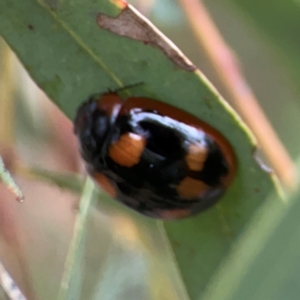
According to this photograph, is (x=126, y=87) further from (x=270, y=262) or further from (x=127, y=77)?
(x=270, y=262)

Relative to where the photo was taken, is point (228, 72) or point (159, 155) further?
point (228, 72)

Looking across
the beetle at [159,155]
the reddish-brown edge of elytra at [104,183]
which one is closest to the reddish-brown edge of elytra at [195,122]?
the beetle at [159,155]

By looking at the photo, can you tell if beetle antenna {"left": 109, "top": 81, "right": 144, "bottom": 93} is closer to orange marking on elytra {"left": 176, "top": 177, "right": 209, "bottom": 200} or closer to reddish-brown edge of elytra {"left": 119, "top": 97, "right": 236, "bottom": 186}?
reddish-brown edge of elytra {"left": 119, "top": 97, "right": 236, "bottom": 186}

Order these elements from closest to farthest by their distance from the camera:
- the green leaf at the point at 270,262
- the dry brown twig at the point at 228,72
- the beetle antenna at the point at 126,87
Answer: the green leaf at the point at 270,262 < the beetle antenna at the point at 126,87 < the dry brown twig at the point at 228,72

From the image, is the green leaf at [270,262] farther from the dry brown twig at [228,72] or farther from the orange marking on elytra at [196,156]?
the dry brown twig at [228,72]

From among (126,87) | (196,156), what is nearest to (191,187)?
(196,156)

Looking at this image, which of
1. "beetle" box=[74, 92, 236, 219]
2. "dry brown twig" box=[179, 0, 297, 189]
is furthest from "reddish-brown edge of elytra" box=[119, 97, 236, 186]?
"dry brown twig" box=[179, 0, 297, 189]

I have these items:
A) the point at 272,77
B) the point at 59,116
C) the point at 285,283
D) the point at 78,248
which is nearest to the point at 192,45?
the point at 272,77

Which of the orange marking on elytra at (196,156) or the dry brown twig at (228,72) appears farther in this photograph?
the dry brown twig at (228,72)

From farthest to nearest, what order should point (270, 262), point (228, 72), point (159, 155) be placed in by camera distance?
point (228, 72)
point (159, 155)
point (270, 262)
